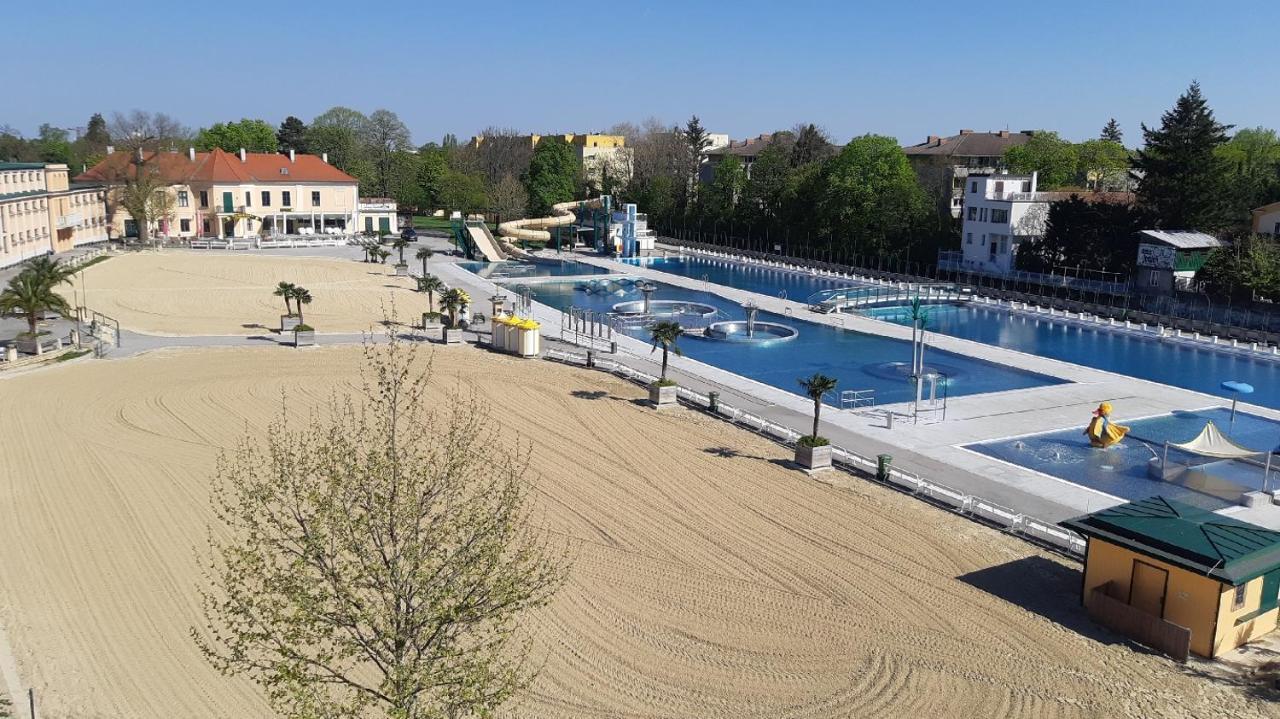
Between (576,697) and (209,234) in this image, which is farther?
(209,234)

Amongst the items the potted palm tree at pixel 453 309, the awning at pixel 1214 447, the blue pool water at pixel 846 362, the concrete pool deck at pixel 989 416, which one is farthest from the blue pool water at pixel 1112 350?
the potted palm tree at pixel 453 309

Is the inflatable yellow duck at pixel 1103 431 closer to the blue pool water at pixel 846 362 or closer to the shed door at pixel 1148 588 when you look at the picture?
the blue pool water at pixel 846 362

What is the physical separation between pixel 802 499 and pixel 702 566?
4.92m

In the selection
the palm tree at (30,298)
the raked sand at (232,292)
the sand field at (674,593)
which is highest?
the palm tree at (30,298)

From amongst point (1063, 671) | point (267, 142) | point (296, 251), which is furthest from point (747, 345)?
point (267, 142)

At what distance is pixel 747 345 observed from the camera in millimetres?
46406

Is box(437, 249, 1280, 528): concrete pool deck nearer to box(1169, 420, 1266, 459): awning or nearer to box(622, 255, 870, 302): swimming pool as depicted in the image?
box(1169, 420, 1266, 459): awning

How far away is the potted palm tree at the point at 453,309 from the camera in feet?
136

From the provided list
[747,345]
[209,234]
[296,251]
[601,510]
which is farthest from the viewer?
[209,234]

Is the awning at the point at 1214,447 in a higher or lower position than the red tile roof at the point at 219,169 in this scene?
lower

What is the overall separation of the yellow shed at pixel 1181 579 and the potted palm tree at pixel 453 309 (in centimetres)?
2800

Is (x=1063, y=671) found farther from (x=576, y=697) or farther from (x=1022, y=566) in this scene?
(x=576, y=697)

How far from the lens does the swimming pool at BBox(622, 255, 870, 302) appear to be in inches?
2613

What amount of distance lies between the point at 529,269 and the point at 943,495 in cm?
5189
